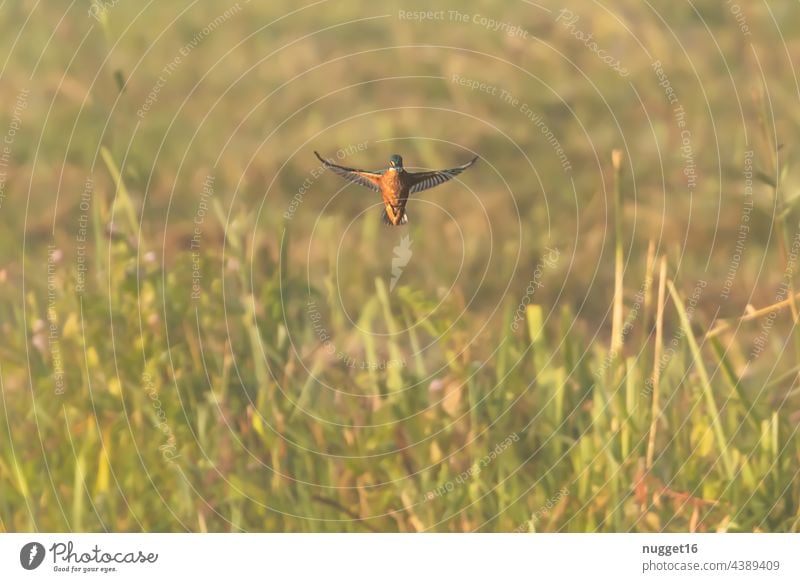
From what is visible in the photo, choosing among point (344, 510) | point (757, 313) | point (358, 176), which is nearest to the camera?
point (344, 510)

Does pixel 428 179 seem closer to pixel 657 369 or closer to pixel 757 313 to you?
A: pixel 657 369

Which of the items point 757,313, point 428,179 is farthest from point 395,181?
point 757,313

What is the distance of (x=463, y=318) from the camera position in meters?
3.40

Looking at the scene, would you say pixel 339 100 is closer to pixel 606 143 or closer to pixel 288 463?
pixel 606 143

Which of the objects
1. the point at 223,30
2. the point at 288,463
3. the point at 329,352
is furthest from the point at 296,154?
the point at 288,463

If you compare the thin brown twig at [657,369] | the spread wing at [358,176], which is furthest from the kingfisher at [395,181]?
the thin brown twig at [657,369]

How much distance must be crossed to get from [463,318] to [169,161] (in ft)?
3.04

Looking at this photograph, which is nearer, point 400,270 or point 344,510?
point 344,510

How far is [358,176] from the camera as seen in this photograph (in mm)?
3549

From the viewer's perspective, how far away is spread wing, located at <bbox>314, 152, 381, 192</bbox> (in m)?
3.51

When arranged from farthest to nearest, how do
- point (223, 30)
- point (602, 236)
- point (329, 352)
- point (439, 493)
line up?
point (223, 30), point (602, 236), point (329, 352), point (439, 493)
